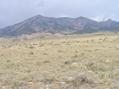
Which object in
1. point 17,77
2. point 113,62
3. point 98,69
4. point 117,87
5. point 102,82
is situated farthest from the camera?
point 113,62

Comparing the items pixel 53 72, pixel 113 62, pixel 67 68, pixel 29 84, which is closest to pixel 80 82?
pixel 29 84

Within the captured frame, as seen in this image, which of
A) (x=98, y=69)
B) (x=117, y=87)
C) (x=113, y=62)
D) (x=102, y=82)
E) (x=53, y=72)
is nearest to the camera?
(x=117, y=87)

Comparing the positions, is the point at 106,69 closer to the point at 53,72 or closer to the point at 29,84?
the point at 53,72

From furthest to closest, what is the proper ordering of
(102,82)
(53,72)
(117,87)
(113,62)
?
1. (113,62)
2. (53,72)
3. (102,82)
4. (117,87)

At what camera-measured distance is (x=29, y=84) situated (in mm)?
14023

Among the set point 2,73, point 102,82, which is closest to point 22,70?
point 2,73

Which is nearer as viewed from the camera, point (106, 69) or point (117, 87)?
point (117, 87)

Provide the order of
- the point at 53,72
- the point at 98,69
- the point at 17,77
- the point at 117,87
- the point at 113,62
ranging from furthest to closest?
the point at 113,62 → the point at 98,69 → the point at 53,72 → the point at 17,77 → the point at 117,87

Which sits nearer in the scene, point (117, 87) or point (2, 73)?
point (117, 87)

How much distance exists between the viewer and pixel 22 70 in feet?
58.5

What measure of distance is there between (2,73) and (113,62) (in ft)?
22.4

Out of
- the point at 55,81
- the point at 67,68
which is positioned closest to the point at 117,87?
the point at 55,81

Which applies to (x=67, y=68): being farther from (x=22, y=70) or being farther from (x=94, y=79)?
(x=94, y=79)

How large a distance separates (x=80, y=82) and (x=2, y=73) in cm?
500
